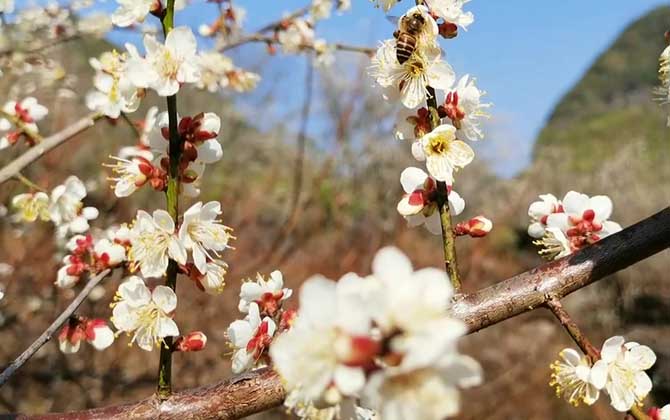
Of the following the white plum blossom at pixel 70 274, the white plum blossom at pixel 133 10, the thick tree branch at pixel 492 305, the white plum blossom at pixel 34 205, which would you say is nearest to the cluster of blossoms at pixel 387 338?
the thick tree branch at pixel 492 305

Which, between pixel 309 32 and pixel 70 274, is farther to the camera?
pixel 309 32

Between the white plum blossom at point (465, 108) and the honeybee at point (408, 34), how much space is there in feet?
0.34

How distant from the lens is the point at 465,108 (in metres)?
1.05

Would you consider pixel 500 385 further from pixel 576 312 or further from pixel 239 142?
pixel 239 142

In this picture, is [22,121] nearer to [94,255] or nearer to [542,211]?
[94,255]

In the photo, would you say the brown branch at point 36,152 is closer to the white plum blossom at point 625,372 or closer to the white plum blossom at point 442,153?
the white plum blossom at point 442,153

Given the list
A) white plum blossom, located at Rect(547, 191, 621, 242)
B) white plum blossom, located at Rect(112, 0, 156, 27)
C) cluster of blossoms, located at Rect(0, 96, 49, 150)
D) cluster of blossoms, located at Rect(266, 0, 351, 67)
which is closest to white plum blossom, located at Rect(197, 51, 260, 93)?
cluster of blossoms, located at Rect(266, 0, 351, 67)

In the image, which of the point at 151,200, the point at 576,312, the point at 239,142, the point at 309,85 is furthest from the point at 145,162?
the point at 239,142

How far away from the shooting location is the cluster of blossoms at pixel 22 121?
5.59ft

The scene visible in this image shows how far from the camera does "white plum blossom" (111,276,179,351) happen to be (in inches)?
38.5

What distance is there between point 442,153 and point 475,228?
0.49 feet

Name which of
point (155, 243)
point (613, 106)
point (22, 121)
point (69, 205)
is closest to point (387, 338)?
point (155, 243)

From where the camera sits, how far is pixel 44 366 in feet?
12.7

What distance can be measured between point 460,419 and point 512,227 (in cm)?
579
